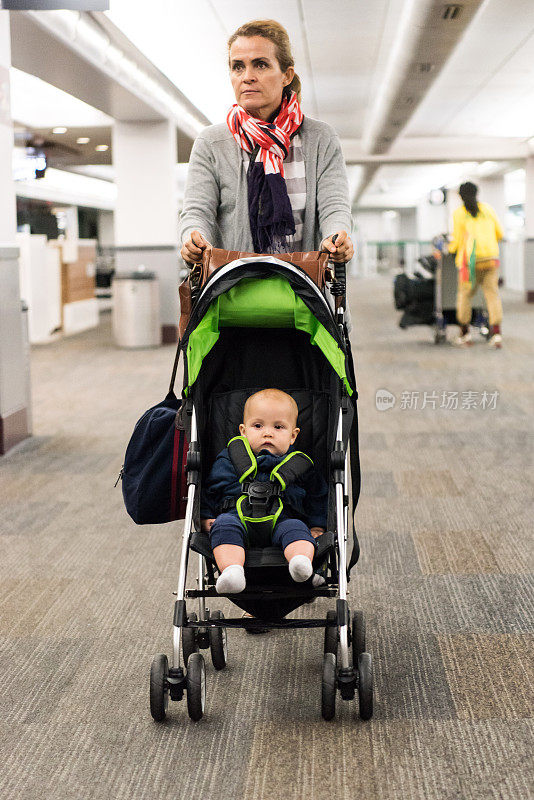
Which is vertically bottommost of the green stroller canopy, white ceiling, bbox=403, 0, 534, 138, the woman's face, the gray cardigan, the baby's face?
the baby's face

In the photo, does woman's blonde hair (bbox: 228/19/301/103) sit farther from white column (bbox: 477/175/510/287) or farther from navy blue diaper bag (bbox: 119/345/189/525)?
white column (bbox: 477/175/510/287)

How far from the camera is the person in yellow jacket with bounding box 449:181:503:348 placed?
876 centimetres

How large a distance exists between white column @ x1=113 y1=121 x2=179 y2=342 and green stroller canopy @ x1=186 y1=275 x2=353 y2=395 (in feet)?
28.1

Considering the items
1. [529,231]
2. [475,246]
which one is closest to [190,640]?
[475,246]

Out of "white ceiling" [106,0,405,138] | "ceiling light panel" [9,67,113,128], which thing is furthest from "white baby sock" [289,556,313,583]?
"ceiling light panel" [9,67,113,128]

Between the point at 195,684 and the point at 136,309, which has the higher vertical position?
the point at 136,309

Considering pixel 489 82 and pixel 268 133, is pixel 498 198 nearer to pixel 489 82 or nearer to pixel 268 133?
pixel 489 82

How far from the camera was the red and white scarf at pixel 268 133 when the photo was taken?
2236 mm

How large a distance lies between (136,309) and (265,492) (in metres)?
8.49

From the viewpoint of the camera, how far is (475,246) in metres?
8.75

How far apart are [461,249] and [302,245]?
6.81 meters

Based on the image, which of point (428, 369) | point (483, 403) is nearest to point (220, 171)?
point (483, 403)

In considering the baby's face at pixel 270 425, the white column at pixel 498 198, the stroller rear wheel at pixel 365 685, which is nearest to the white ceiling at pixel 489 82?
the baby's face at pixel 270 425

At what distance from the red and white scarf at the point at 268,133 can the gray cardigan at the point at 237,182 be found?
49 mm
